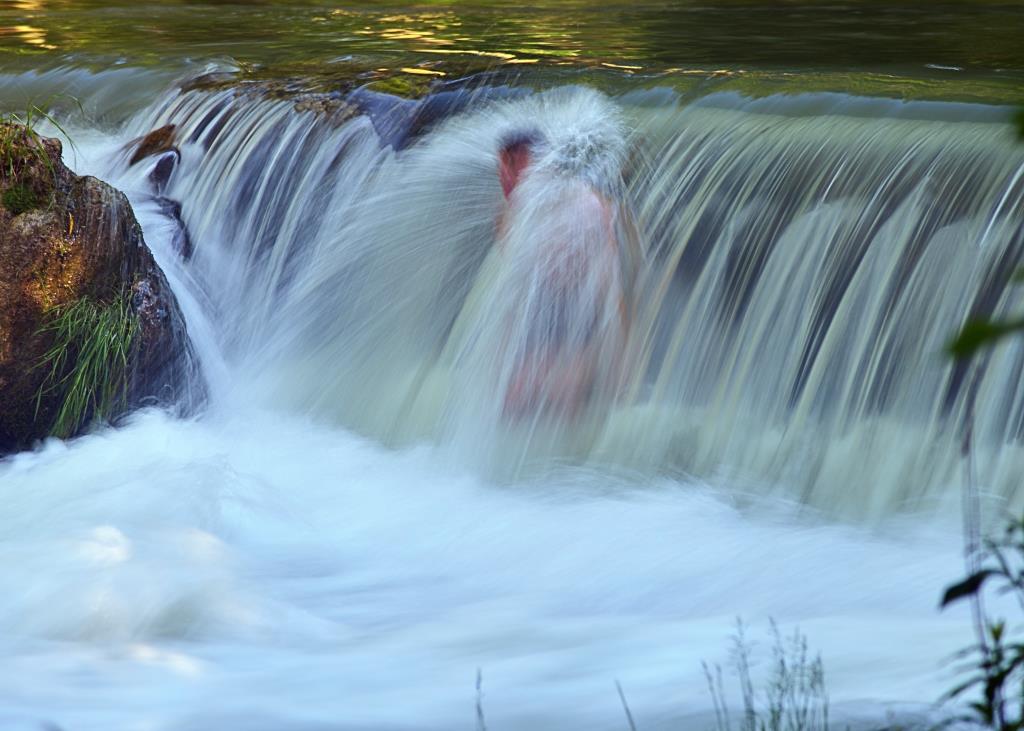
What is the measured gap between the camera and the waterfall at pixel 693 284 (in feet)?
15.4

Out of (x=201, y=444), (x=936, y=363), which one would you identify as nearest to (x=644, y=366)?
(x=936, y=363)

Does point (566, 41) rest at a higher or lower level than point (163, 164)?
higher

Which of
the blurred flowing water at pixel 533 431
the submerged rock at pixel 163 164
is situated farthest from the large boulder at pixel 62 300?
the submerged rock at pixel 163 164

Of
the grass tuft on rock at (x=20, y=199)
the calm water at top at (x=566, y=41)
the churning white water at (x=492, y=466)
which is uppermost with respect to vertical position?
the calm water at top at (x=566, y=41)

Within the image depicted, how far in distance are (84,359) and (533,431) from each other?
1771mm

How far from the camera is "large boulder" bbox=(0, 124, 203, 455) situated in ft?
17.0

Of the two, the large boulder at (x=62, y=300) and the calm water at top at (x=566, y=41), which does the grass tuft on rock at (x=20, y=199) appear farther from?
the calm water at top at (x=566, y=41)

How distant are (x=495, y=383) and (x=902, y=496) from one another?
1676 millimetres

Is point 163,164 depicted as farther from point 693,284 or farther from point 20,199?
point 693,284

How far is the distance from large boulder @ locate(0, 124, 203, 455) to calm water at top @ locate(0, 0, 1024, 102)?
6.69ft

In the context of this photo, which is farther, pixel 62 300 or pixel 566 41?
pixel 566 41

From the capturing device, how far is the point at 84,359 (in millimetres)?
5266

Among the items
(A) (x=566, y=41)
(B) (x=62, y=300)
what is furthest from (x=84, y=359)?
(A) (x=566, y=41)

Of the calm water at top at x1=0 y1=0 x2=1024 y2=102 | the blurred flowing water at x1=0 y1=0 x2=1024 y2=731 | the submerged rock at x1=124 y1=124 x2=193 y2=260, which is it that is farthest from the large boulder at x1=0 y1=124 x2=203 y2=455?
the calm water at top at x1=0 y1=0 x2=1024 y2=102
